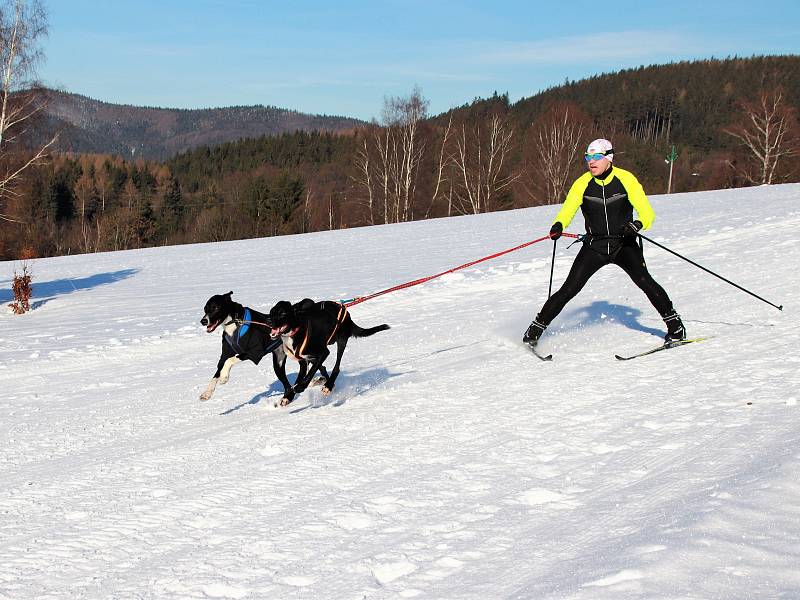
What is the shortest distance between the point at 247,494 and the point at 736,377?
154 inches

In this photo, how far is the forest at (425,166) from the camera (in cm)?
5028

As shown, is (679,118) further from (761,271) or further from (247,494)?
(247,494)

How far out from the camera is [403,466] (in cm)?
480

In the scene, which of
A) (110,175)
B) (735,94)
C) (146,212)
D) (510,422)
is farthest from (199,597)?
(735,94)

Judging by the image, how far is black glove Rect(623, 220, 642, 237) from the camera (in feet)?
24.2

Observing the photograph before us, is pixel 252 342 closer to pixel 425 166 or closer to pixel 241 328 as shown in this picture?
pixel 241 328

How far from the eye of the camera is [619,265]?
7516mm

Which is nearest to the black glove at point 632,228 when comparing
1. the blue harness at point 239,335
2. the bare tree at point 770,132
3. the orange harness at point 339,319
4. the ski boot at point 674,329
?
the ski boot at point 674,329

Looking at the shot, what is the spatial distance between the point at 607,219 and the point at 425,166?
150 feet

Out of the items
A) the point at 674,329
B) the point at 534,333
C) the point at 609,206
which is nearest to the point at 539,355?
the point at 534,333

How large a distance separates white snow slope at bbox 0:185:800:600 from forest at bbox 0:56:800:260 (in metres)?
14.3

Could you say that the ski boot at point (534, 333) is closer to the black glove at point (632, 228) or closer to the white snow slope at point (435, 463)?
the white snow slope at point (435, 463)

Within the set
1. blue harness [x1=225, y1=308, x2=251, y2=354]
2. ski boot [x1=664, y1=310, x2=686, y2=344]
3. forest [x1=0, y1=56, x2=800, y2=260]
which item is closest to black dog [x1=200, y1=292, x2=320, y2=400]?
blue harness [x1=225, y1=308, x2=251, y2=354]

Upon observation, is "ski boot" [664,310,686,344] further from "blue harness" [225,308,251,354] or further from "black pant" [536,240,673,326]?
"blue harness" [225,308,251,354]
